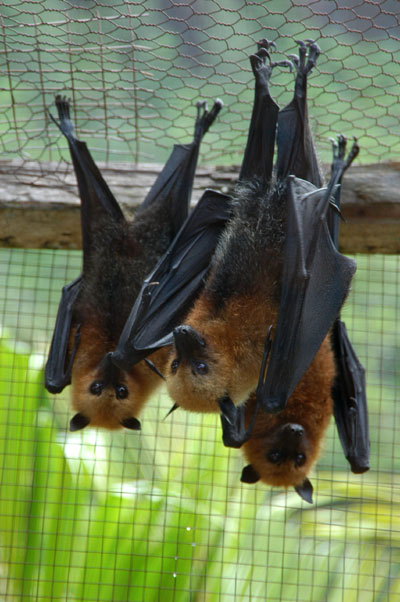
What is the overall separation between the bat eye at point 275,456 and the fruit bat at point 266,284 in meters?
0.52

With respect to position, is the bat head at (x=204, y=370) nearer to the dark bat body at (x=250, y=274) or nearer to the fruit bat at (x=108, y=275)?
the dark bat body at (x=250, y=274)

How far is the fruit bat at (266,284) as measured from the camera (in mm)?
2391

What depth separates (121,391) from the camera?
10.3 feet

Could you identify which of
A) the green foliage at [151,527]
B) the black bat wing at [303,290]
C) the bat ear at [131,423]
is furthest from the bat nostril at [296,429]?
the bat ear at [131,423]

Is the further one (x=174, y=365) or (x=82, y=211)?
(x=82, y=211)

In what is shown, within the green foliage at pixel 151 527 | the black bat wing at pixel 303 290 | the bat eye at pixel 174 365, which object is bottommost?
the green foliage at pixel 151 527

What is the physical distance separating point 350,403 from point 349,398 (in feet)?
0.07

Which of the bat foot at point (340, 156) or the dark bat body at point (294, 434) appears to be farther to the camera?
the dark bat body at point (294, 434)

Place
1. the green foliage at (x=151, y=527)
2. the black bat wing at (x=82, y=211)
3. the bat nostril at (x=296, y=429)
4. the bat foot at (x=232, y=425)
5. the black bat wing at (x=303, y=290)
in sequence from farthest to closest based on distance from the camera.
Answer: the green foliage at (x=151, y=527) → the black bat wing at (x=82, y=211) → the bat nostril at (x=296, y=429) → the bat foot at (x=232, y=425) → the black bat wing at (x=303, y=290)

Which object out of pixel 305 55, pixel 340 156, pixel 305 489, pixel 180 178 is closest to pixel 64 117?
pixel 180 178

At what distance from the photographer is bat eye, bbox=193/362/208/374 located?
252 cm

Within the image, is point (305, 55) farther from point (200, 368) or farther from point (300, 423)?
point (300, 423)

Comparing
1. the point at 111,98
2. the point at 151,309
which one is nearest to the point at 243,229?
the point at 151,309

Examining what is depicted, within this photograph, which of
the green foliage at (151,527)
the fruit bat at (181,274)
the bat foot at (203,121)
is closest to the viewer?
the fruit bat at (181,274)
